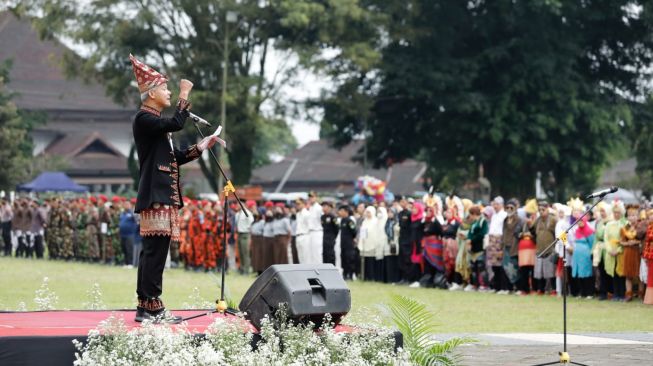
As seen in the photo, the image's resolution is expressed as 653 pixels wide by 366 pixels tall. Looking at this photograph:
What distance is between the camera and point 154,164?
1148 cm

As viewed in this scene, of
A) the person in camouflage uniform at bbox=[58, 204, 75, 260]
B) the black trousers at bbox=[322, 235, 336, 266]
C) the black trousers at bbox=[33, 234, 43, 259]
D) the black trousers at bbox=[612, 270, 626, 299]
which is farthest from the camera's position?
the black trousers at bbox=[33, 234, 43, 259]

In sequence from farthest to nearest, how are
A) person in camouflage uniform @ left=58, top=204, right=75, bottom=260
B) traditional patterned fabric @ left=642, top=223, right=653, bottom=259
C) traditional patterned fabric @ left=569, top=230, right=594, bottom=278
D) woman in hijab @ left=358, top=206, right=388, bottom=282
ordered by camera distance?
person in camouflage uniform @ left=58, top=204, right=75, bottom=260 → woman in hijab @ left=358, top=206, right=388, bottom=282 → traditional patterned fabric @ left=569, top=230, right=594, bottom=278 → traditional patterned fabric @ left=642, top=223, right=653, bottom=259

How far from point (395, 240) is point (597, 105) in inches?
805

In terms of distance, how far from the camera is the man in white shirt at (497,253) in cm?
2527

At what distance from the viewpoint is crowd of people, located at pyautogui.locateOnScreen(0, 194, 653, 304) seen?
2327 centimetres

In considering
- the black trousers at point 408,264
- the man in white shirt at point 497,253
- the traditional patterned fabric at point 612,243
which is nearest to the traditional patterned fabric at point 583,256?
the traditional patterned fabric at point 612,243

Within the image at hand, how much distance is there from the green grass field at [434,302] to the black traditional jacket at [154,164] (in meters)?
1.94

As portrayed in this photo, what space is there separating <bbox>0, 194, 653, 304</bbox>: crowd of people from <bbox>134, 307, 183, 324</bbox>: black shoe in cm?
627

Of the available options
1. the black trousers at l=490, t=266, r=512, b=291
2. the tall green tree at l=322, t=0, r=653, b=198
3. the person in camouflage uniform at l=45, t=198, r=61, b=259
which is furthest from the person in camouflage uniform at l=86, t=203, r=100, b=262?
the black trousers at l=490, t=266, r=512, b=291

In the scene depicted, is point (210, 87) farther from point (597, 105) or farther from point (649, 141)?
point (649, 141)

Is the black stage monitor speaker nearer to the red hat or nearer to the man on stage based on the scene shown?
the man on stage

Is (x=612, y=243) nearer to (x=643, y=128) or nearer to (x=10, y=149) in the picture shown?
(x=643, y=128)

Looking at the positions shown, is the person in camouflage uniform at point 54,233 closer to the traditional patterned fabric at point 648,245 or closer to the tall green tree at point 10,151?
the traditional patterned fabric at point 648,245

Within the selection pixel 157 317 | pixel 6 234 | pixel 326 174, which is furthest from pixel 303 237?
pixel 326 174
